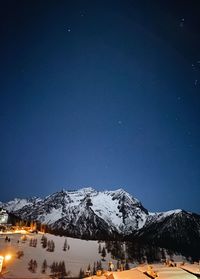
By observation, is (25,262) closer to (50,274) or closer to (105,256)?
(50,274)

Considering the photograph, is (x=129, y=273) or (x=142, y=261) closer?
(x=129, y=273)

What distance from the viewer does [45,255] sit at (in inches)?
4820

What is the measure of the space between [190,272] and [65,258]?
341 ft

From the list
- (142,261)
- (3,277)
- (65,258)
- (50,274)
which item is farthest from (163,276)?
(142,261)

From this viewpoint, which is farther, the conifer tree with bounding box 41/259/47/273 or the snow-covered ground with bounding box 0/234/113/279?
the conifer tree with bounding box 41/259/47/273

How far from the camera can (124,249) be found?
6826 inches

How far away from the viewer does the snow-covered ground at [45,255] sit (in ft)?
322

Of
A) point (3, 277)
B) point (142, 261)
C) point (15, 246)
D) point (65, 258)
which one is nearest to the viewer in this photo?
point (3, 277)

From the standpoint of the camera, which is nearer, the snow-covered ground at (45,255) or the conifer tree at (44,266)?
the snow-covered ground at (45,255)

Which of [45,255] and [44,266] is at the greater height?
[45,255]

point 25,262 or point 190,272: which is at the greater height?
point 25,262

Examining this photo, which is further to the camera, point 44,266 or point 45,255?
point 45,255

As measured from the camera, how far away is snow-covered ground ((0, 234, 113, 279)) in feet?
322

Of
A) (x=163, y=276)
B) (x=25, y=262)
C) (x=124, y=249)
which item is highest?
(x=124, y=249)
